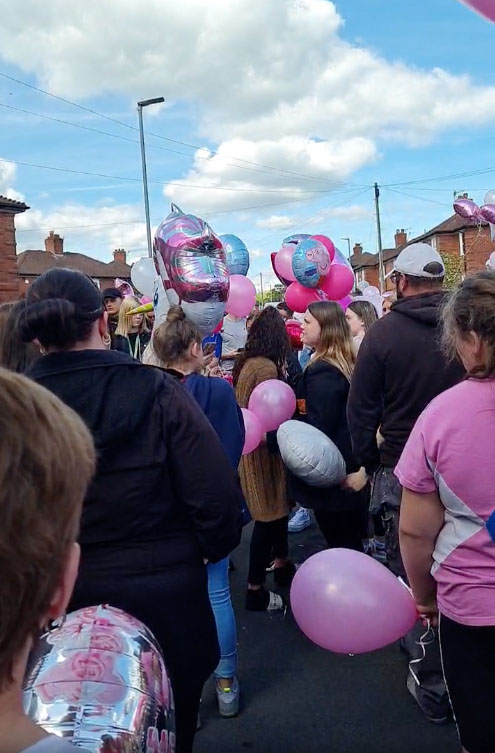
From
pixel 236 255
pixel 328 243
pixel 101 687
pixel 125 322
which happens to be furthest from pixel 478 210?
pixel 101 687

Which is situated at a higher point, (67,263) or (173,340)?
(67,263)

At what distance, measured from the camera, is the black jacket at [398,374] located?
283 centimetres

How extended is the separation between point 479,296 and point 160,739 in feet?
4.23

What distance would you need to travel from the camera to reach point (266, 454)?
13.3 feet

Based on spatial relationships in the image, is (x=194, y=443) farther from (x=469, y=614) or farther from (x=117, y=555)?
(x=469, y=614)

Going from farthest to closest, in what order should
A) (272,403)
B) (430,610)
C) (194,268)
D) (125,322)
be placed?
(125,322), (194,268), (272,403), (430,610)

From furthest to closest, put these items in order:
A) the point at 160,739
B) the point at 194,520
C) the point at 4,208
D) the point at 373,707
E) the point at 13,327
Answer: the point at 4,208, the point at 373,707, the point at 13,327, the point at 194,520, the point at 160,739

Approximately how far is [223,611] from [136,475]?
1.30m

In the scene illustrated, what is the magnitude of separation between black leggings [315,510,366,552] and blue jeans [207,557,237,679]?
1.00m

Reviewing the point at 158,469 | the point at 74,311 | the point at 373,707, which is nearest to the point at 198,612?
the point at 158,469

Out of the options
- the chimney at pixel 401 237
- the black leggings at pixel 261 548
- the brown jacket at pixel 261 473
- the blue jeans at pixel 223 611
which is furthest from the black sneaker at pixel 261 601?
the chimney at pixel 401 237

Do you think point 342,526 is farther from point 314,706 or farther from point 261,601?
point 314,706

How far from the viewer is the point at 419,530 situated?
1.78 meters

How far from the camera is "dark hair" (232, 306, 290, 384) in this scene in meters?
4.05
